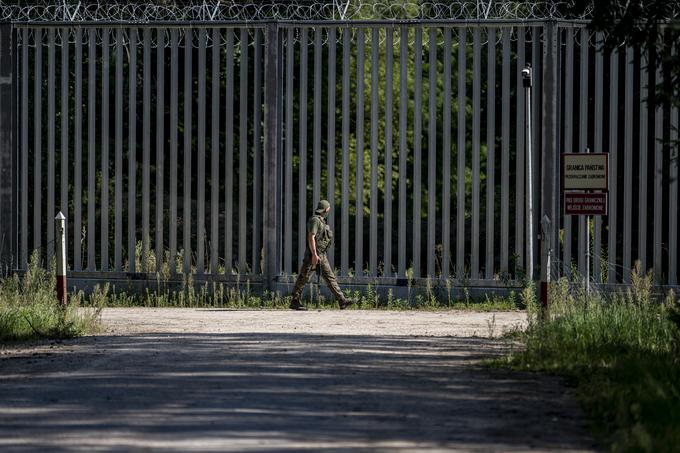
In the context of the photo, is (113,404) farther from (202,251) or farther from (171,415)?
(202,251)

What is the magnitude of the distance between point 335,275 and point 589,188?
5.30 meters

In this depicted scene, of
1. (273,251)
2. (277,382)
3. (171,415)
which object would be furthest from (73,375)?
(273,251)

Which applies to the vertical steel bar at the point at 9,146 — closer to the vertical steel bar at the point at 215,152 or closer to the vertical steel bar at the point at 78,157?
the vertical steel bar at the point at 78,157

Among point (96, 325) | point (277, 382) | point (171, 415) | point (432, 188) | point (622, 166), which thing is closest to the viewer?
point (171, 415)

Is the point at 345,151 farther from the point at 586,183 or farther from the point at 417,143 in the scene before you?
the point at 586,183

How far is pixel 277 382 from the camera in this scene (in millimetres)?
11852

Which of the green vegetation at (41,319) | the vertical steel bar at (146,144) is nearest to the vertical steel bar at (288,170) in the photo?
the vertical steel bar at (146,144)

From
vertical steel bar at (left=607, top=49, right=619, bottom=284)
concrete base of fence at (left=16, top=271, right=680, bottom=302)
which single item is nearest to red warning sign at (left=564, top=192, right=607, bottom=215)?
concrete base of fence at (left=16, top=271, right=680, bottom=302)

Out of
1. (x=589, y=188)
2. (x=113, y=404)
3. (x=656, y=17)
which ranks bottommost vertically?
(x=113, y=404)

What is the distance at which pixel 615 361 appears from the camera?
12.4 metres

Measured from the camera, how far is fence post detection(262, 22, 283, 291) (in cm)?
2262

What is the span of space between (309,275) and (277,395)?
35.3ft

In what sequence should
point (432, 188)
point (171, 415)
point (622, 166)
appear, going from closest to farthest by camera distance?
1. point (171, 415)
2. point (432, 188)
3. point (622, 166)

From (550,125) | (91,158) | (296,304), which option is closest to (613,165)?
(550,125)
